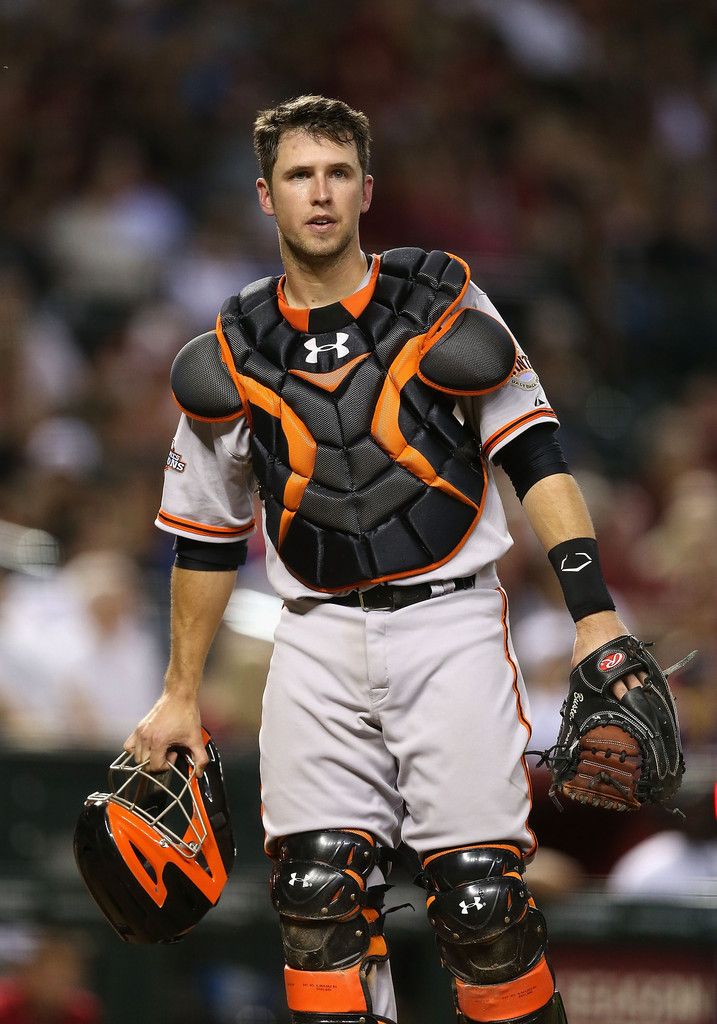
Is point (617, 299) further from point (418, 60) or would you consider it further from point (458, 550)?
point (458, 550)

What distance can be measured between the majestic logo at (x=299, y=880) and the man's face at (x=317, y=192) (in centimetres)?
113

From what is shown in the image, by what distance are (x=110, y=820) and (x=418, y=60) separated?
277 inches

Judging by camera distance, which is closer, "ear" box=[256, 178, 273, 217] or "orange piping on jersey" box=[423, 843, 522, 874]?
"orange piping on jersey" box=[423, 843, 522, 874]

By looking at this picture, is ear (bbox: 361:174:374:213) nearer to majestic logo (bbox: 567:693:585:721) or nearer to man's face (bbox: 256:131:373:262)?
man's face (bbox: 256:131:373:262)

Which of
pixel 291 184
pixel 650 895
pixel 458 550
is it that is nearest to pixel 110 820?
pixel 458 550

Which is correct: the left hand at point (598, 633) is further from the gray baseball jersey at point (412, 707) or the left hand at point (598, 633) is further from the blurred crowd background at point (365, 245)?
the blurred crowd background at point (365, 245)

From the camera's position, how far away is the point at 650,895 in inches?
181

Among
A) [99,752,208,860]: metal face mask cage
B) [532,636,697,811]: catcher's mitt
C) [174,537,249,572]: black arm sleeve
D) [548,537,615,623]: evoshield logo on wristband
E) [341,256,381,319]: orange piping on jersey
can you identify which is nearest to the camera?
[532,636,697,811]: catcher's mitt

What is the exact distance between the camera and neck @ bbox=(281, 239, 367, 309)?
2861 millimetres

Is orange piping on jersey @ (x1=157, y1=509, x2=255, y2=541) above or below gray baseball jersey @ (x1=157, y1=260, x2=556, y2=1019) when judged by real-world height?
above

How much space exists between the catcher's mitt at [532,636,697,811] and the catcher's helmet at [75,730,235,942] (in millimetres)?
729

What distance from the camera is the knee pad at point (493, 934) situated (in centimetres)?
269

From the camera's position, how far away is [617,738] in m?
2.63

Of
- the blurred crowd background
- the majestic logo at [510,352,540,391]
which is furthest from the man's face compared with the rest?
the blurred crowd background
